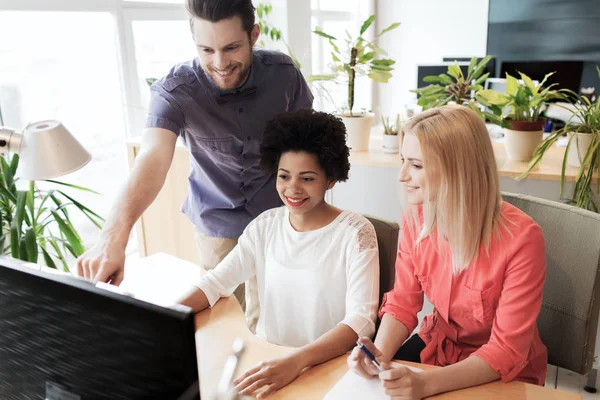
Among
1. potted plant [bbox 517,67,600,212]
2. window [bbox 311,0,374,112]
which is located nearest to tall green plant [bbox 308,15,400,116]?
potted plant [bbox 517,67,600,212]

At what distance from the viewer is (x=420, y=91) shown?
7.30 ft

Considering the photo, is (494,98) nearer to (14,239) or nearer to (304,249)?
(304,249)

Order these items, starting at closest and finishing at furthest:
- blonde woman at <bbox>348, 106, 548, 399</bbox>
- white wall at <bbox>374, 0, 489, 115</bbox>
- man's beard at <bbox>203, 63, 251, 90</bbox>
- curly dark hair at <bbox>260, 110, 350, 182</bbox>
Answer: blonde woman at <bbox>348, 106, 548, 399</bbox>
curly dark hair at <bbox>260, 110, 350, 182</bbox>
man's beard at <bbox>203, 63, 251, 90</bbox>
white wall at <bbox>374, 0, 489, 115</bbox>

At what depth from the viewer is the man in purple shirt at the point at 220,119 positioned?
138 cm

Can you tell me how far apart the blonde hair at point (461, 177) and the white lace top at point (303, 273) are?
0.76 ft

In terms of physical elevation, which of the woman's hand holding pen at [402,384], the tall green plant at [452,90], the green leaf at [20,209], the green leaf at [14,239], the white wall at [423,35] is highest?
the white wall at [423,35]

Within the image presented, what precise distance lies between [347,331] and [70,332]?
2.45 feet

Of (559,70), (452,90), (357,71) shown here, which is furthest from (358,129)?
(559,70)

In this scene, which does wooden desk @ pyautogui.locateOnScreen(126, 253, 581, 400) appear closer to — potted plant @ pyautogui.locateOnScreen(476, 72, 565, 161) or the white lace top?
the white lace top

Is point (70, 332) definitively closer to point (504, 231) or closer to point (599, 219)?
point (504, 231)

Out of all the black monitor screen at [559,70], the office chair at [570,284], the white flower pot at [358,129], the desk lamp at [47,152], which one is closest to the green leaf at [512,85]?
the white flower pot at [358,129]

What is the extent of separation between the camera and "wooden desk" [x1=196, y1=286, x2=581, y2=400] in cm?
95

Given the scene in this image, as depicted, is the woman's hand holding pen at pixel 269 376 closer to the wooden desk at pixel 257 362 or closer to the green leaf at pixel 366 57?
the wooden desk at pixel 257 362

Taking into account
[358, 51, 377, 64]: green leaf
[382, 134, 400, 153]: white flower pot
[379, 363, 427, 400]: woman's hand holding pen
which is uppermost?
[358, 51, 377, 64]: green leaf
